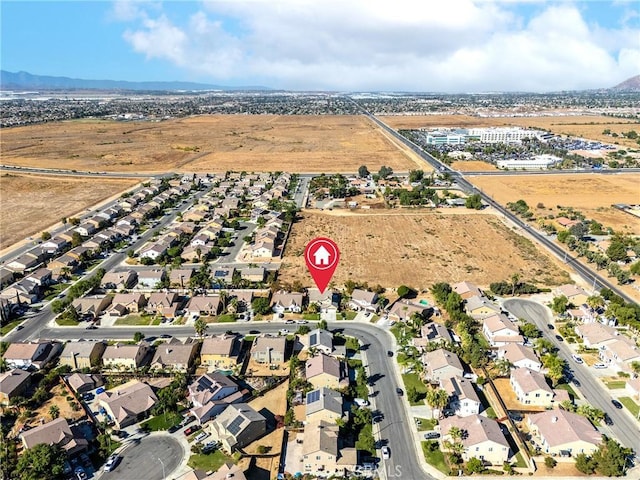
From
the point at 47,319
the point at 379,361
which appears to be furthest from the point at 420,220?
the point at 47,319

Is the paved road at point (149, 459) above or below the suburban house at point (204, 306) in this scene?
below

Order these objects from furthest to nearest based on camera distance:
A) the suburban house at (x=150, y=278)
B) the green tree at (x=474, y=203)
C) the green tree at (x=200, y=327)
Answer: the green tree at (x=474, y=203), the suburban house at (x=150, y=278), the green tree at (x=200, y=327)

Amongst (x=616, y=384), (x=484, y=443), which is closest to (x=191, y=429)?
(x=484, y=443)

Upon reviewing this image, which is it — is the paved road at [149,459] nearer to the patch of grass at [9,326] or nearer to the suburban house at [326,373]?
→ the suburban house at [326,373]

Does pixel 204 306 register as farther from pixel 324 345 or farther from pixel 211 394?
pixel 211 394

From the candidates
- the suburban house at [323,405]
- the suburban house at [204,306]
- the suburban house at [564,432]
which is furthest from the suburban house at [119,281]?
the suburban house at [564,432]

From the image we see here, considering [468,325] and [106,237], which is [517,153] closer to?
[468,325]

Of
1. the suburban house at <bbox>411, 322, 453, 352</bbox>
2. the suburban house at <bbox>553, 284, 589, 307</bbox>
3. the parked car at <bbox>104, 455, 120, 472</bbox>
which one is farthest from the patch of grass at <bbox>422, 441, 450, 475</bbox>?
the suburban house at <bbox>553, 284, 589, 307</bbox>
